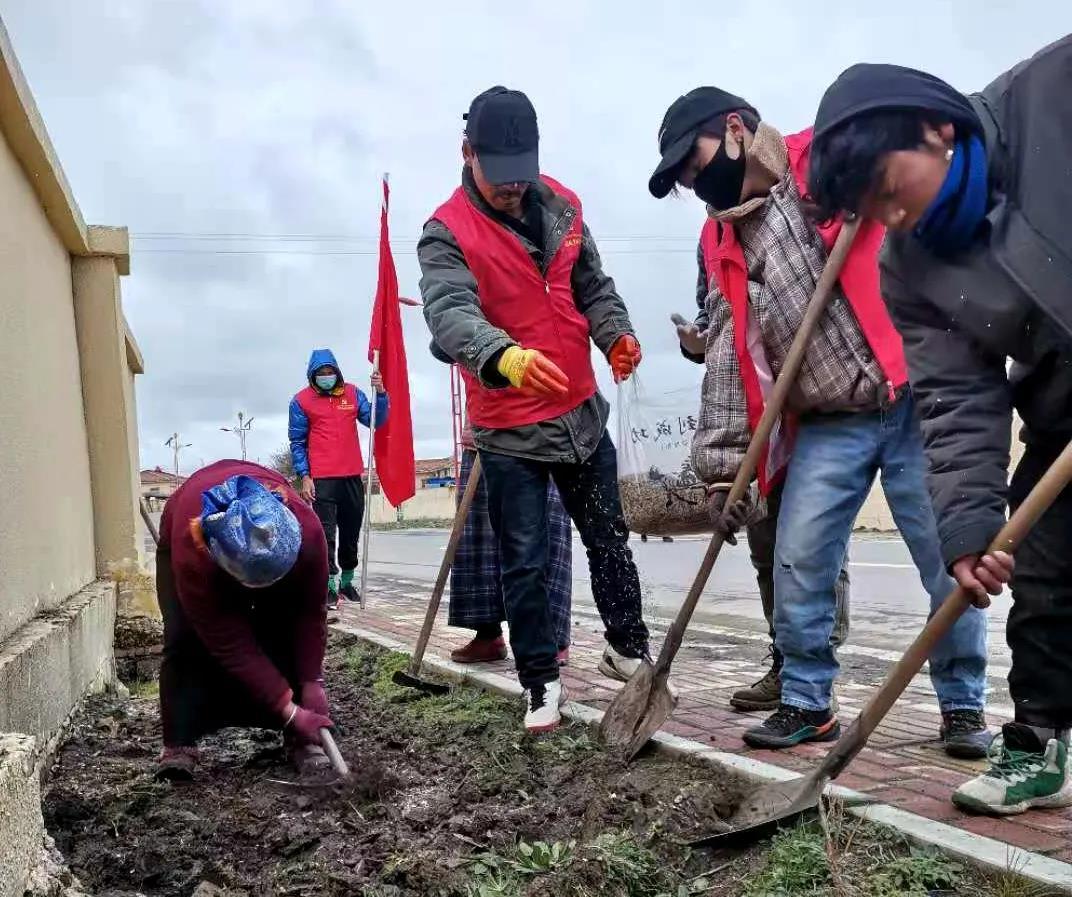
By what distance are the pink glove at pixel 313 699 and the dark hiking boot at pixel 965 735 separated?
2181 millimetres

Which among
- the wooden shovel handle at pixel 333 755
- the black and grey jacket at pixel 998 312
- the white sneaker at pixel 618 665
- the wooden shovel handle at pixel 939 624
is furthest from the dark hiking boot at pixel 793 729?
the wooden shovel handle at pixel 333 755

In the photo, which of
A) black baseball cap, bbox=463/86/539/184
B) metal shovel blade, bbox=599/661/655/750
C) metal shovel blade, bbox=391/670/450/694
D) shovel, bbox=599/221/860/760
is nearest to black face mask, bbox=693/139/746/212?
shovel, bbox=599/221/860/760

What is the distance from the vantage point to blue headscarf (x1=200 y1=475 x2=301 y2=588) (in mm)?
3258

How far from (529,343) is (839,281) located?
1.21 meters

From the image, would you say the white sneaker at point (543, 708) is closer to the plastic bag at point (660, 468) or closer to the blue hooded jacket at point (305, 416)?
the plastic bag at point (660, 468)

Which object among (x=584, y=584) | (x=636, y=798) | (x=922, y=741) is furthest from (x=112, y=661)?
(x=584, y=584)

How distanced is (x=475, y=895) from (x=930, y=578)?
5.53 ft

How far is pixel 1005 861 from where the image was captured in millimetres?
2135

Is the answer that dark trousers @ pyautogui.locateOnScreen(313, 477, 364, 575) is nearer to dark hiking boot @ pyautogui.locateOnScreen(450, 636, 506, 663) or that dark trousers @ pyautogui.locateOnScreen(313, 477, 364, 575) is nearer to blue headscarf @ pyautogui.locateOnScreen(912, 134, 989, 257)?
dark hiking boot @ pyautogui.locateOnScreen(450, 636, 506, 663)

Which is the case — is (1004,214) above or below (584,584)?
above

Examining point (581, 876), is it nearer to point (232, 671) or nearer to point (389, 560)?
point (232, 671)

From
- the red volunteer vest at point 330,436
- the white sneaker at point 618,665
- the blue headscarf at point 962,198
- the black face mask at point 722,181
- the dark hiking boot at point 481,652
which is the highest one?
the black face mask at point 722,181

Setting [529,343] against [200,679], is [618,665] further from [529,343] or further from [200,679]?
[200,679]

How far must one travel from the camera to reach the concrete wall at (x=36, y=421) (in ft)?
11.8
